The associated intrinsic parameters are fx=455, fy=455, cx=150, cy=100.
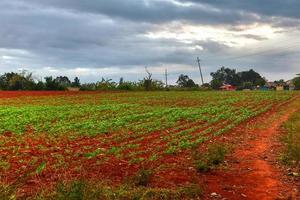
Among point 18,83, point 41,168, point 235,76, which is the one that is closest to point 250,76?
point 235,76

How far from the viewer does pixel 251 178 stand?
10.0 m

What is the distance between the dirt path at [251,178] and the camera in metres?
8.67

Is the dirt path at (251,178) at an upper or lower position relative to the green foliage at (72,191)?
lower

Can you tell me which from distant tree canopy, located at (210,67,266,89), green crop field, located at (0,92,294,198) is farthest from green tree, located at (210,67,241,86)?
green crop field, located at (0,92,294,198)

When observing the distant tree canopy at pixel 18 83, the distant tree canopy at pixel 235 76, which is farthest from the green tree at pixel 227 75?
the distant tree canopy at pixel 18 83

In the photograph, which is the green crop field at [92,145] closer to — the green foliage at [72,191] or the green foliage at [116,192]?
the green foliage at [116,192]

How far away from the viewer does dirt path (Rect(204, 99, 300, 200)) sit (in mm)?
8672

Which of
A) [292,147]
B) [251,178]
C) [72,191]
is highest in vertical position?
[72,191]

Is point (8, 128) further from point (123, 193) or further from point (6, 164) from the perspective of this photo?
point (123, 193)

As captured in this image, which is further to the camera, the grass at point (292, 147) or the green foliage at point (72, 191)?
the grass at point (292, 147)

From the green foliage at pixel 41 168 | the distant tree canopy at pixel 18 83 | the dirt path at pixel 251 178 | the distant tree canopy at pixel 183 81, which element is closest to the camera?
the dirt path at pixel 251 178

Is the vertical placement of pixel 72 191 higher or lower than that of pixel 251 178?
higher

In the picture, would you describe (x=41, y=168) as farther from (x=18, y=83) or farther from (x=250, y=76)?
(x=250, y=76)

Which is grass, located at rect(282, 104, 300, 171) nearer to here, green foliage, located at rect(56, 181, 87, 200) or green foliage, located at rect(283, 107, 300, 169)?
green foliage, located at rect(283, 107, 300, 169)
